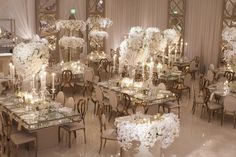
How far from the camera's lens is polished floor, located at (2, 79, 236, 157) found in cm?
853

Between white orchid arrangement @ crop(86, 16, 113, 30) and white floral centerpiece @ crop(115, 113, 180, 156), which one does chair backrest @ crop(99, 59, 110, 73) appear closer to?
white orchid arrangement @ crop(86, 16, 113, 30)

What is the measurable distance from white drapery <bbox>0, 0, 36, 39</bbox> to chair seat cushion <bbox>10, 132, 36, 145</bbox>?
27.8 ft

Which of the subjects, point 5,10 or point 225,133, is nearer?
point 225,133

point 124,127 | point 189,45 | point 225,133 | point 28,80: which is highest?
point 189,45

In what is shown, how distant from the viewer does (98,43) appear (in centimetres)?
1883

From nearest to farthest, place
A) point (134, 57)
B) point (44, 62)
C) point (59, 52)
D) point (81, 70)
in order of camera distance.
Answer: point (44, 62), point (134, 57), point (81, 70), point (59, 52)

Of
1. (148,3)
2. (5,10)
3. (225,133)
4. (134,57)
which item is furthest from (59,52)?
(225,133)

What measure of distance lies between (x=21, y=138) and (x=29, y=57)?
1.87 meters

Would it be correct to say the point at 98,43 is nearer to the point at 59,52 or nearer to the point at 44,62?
the point at 59,52

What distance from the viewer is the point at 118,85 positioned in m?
11.4

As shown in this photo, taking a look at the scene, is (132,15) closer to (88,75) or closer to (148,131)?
(88,75)

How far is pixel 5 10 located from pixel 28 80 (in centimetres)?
744

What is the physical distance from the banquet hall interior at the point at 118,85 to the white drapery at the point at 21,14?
0.14ft

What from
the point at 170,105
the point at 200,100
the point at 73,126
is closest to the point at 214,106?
the point at 200,100
